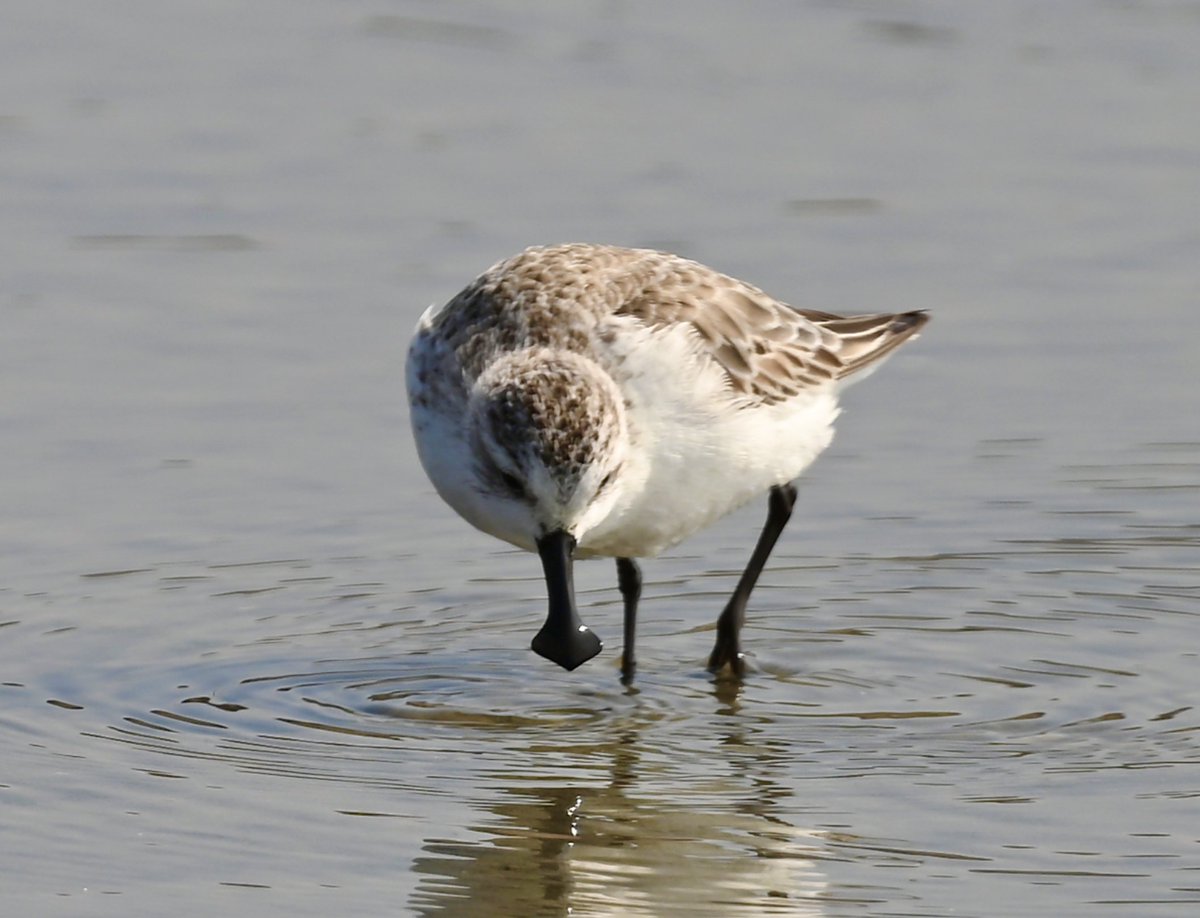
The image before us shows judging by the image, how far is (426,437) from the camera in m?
7.40

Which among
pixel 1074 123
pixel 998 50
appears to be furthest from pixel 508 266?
pixel 998 50

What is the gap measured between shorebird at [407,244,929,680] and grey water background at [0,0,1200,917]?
21.7 inches

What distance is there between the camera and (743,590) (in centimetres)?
833

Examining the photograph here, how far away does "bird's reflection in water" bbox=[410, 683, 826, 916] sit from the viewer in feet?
19.7

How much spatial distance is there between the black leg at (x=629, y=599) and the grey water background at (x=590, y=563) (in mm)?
120

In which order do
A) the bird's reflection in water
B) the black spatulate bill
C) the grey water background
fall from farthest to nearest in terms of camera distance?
1. the black spatulate bill
2. the grey water background
3. the bird's reflection in water

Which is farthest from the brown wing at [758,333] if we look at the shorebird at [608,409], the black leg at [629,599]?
the black leg at [629,599]

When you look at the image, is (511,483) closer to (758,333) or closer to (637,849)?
(637,849)

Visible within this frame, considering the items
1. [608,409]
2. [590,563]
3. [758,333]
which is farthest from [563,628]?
[590,563]

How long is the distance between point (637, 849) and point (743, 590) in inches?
81.2

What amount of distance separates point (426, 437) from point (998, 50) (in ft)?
29.6

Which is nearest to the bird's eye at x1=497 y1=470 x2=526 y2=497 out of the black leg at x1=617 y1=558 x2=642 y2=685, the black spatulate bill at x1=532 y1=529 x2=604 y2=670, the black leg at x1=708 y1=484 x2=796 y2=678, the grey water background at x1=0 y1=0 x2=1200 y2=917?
the black spatulate bill at x1=532 y1=529 x2=604 y2=670

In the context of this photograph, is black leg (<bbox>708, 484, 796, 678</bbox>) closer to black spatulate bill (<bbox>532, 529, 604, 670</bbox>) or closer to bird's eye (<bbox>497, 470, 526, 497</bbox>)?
black spatulate bill (<bbox>532, 529, 604, 670</bbox>)

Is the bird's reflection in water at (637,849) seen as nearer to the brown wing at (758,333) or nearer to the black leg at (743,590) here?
the black leg at (743,590)
